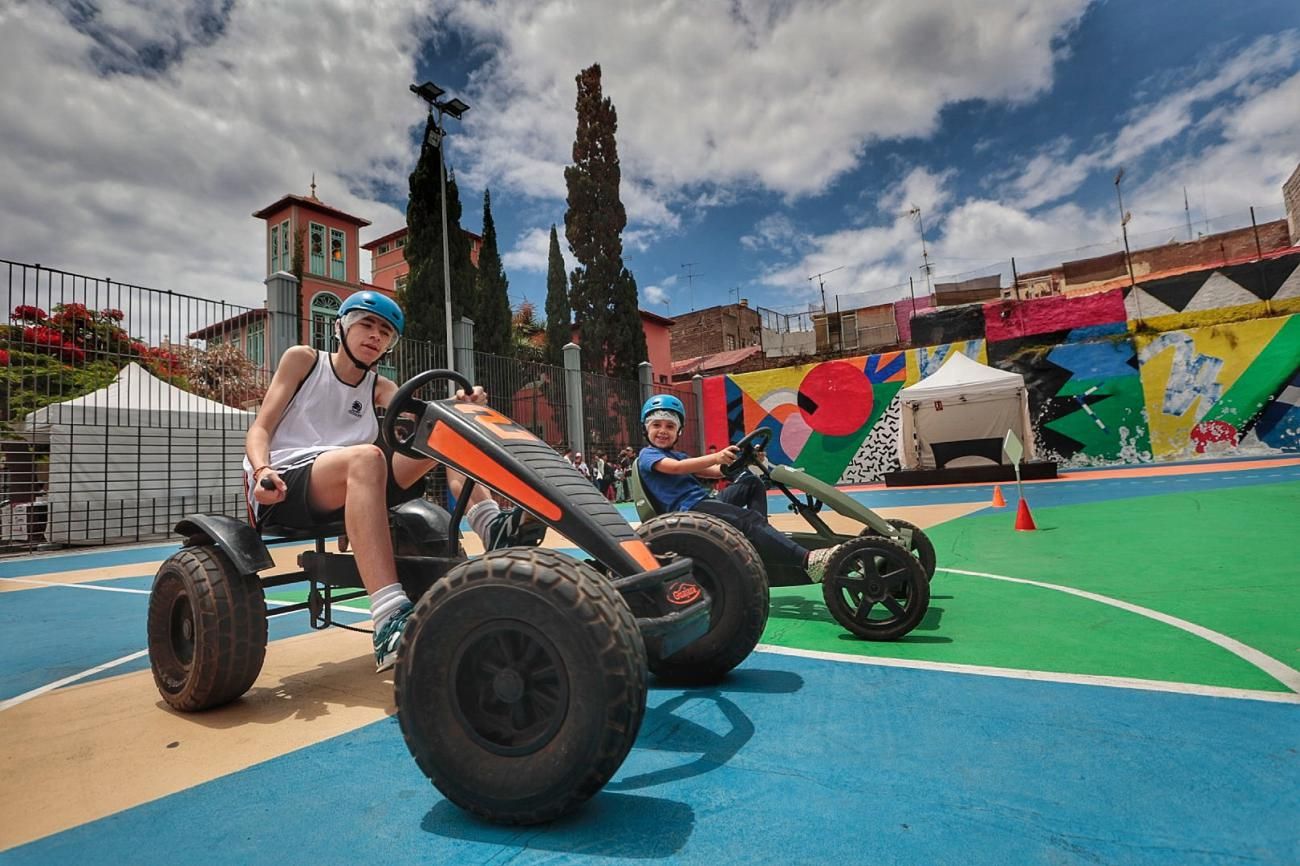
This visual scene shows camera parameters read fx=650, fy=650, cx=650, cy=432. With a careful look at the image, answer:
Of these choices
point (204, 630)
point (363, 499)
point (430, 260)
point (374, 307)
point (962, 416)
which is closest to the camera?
point (363, 499)

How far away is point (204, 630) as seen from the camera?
2428mm

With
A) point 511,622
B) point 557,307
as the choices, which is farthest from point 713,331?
point 511,622

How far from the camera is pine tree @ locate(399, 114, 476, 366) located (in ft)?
68.9

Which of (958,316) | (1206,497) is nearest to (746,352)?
(958,316)

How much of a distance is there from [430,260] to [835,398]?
1438 centimetres

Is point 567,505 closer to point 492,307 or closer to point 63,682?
point 63,682

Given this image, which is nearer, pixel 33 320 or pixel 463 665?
pixel 463 665

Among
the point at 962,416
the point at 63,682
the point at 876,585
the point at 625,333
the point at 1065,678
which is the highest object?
the point at 625,333

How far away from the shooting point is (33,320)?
31.2 feet

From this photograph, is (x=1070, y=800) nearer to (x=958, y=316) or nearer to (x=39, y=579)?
(x=39, y=579)

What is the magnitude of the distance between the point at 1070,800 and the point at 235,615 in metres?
2.76

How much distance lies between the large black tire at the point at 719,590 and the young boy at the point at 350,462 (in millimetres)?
773

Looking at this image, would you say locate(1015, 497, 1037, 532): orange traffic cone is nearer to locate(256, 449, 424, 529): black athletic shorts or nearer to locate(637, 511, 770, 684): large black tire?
locate(637, 511, 770, 684): large black tire

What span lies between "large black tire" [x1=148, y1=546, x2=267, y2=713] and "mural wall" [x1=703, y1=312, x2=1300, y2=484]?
20858mm
